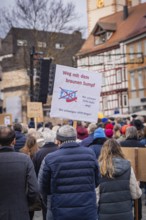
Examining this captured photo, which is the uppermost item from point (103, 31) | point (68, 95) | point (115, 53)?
point (103, 31)

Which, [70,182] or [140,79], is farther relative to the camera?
[140,79]

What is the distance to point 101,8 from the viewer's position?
72438mm

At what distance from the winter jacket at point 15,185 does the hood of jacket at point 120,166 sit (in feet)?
3.59

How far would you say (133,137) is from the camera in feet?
33.7

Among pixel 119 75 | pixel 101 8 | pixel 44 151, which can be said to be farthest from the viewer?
pixel 101 8

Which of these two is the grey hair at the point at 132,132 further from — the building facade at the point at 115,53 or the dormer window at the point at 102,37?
the dormer window at the point at 102,37

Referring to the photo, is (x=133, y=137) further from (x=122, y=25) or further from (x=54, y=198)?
(x=122, y=25)

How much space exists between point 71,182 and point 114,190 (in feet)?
2.30

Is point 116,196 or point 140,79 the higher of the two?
point 140,79

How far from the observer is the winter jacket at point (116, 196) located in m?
6.35

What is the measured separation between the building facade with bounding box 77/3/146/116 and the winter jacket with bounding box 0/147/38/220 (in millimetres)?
47354

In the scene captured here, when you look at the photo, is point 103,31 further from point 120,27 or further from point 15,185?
point 15,185

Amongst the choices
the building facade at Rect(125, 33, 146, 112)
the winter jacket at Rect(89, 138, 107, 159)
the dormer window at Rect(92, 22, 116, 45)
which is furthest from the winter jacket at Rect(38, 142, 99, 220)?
the dormer window at Rect(92, 22, 116, 45)

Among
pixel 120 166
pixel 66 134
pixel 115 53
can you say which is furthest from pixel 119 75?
pixel 66 134
